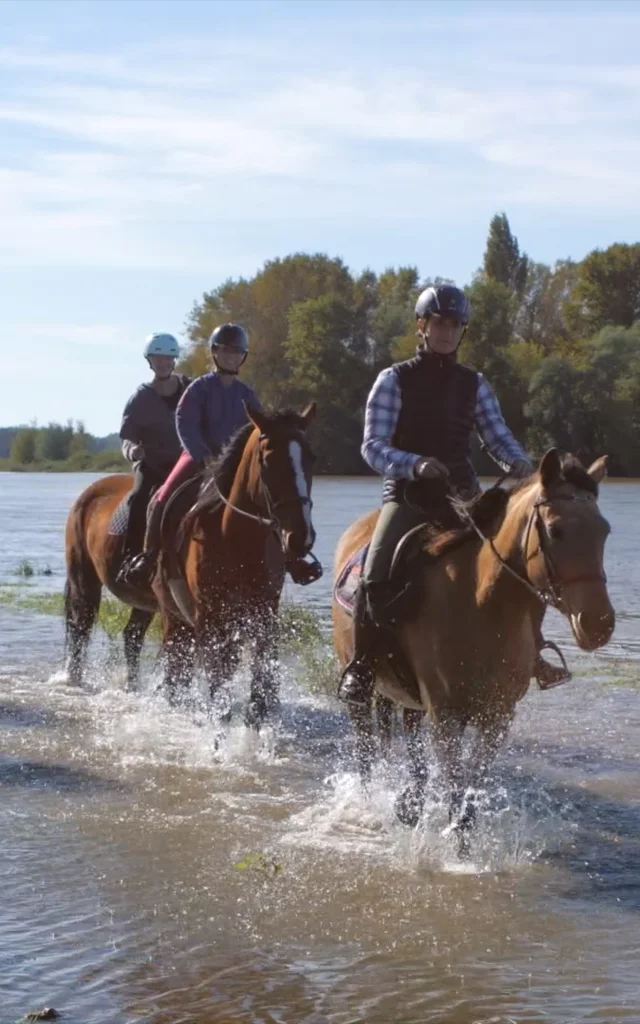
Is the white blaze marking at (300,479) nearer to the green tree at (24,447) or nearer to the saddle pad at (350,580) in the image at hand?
the saddle pad at (350,580)

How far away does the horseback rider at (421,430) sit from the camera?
25.9 feet

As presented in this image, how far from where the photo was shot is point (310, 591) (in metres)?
22.3

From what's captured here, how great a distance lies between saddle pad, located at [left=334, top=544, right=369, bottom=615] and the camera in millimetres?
8516

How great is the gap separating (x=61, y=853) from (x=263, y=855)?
3.46 ft

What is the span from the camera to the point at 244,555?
35.1ft

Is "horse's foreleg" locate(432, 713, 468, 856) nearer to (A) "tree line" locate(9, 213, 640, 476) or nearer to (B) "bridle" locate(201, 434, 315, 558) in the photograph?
(B) "bridle" locate(201, 434, 315, 558)

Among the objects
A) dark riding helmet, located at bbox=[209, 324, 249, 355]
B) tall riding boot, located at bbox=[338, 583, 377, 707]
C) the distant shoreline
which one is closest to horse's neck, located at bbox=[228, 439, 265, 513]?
dark riding helmet, located at bbox=[209, 324, 249, 355]

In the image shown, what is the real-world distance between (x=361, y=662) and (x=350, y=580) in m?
0.64

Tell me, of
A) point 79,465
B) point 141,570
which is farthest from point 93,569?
point 79,465

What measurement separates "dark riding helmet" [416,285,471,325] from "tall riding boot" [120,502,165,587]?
14.6ft

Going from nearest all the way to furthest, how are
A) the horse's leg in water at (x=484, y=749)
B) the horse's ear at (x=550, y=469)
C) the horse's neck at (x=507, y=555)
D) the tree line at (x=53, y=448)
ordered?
the horse's ear at (x=550, y=469), the horse's neck at (x=507, y=555), the horse's leg in water at (x=484, y=749), the tree line at (x=53, y=448)

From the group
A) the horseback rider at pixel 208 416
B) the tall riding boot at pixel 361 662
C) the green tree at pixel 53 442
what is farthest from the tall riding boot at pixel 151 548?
the green tree at pixel 53 442

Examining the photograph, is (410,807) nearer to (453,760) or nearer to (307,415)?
(453,760)

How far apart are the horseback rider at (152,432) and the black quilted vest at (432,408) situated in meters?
5.33
